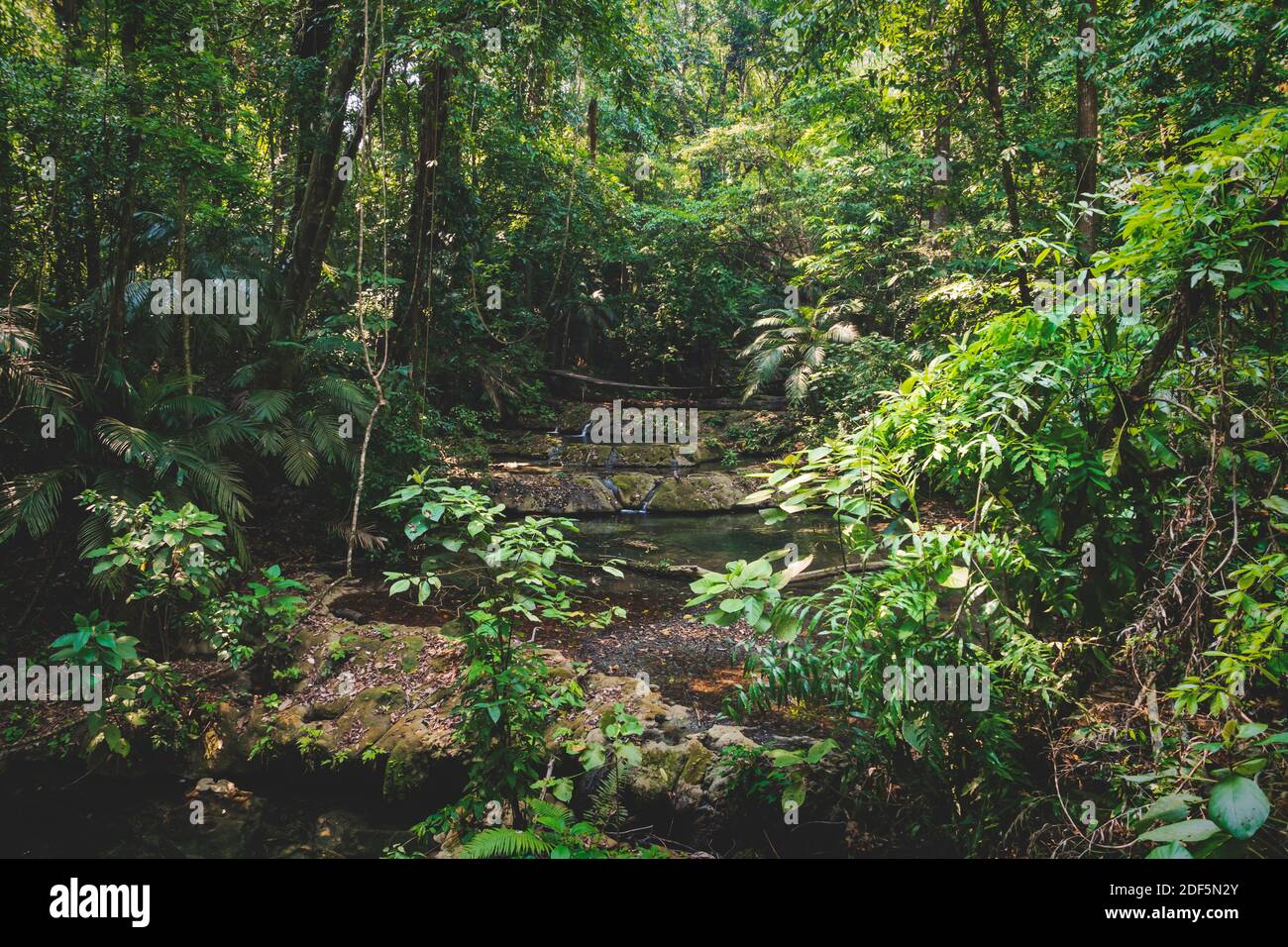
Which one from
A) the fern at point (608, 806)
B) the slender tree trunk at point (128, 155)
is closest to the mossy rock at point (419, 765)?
the fern at point (608, 806)

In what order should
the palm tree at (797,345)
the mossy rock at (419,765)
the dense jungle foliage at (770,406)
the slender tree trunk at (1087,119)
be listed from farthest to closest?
1. the palm tree at (797,345)
2. the slender tree trunk at (1087,119)
3. the mossy rock at (419,765)
4. the dense jungle foliage at (770,406)

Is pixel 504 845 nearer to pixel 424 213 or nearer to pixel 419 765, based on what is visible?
pixel 419 765

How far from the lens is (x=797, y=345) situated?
14.7m

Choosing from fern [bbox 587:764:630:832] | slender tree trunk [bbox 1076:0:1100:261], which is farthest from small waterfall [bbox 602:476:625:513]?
fern [bbox 587:764:630:832]

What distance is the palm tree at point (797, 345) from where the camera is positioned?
1348cm

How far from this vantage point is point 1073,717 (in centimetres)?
240

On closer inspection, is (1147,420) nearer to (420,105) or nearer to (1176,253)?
(1176,253)

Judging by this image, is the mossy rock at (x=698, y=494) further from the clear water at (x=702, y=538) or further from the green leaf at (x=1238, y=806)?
the green leaf at (x=1238, y=806)

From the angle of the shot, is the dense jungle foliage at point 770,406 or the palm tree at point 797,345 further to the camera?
the palm tree at point 797,345

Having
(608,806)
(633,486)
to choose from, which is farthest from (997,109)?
(608,806)
